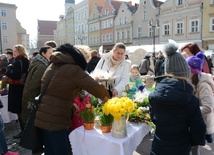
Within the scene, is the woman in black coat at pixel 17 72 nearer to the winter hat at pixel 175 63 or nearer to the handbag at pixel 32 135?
the handbag at pixel 32 135

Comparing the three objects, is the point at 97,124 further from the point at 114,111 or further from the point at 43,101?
the point at 43,101

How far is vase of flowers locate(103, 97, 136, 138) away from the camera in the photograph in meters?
2.04

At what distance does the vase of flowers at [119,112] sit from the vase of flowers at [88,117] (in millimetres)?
265

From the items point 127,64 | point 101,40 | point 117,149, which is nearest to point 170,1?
point 101,40

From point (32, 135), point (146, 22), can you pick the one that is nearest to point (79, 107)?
point (32, 135)

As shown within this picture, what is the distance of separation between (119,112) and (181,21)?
22902mm

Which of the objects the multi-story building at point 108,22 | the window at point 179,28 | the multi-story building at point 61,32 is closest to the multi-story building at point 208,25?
the window at point 179,28

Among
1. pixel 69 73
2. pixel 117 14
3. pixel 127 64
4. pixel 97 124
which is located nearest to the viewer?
pixel 69 73

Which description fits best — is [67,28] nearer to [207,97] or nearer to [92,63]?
[92,63]

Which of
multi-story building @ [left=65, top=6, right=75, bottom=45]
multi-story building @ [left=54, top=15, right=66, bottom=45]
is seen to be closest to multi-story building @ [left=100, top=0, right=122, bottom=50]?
multi-story building @ [left=65, top=6, right=75, bottom=45]

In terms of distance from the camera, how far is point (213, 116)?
260cm

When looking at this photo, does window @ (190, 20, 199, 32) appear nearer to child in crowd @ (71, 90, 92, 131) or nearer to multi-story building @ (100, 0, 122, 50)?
multi-story building @ (100, 0, 122, 50)

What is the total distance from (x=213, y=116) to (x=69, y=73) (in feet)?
5.88

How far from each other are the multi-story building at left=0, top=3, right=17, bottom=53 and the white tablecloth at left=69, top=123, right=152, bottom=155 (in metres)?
40.6
